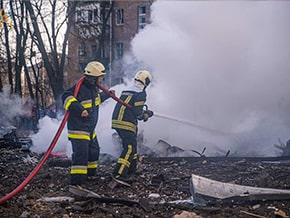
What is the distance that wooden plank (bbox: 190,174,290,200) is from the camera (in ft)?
16.6

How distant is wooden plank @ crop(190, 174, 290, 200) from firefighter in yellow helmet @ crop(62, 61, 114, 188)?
151cm

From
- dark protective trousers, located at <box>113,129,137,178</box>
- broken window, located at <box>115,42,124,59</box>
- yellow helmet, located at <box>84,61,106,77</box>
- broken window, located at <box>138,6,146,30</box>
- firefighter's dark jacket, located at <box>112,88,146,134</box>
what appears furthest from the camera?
broken window, located at <box>115,42,124,59</box>

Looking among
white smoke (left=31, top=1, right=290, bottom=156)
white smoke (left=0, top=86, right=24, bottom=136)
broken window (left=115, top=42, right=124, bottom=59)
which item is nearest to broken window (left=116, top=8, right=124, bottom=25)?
broken window (left=115, top=42, right=124, bottom=59)

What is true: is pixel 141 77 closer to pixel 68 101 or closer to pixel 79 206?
pixel 68 101

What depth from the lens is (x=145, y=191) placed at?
6.04 m

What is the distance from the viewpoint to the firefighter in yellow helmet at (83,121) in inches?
234

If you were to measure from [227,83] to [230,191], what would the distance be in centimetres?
506

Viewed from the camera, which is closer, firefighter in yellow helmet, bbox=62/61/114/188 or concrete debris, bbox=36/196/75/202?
concrete debris, bbox=36/196/75/202

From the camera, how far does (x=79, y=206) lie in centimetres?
492

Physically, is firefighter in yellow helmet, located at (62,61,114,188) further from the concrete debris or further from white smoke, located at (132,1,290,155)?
white smoke, located at (132,1,290,155)

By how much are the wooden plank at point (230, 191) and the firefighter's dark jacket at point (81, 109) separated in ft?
5.35

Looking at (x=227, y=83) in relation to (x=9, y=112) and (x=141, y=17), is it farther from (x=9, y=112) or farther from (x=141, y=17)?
(x=141, y=17)

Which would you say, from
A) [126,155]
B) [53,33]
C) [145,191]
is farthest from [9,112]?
[145,191]

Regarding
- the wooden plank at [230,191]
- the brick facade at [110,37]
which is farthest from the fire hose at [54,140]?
the brick facade at [110,37]
